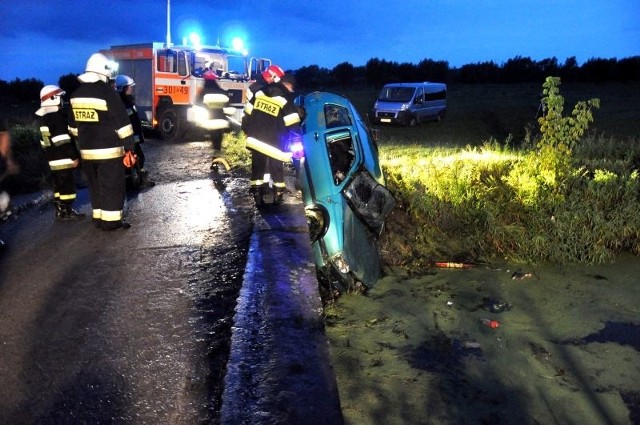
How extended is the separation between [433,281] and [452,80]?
59.5 meters

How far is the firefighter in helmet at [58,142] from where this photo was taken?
538 centimetres

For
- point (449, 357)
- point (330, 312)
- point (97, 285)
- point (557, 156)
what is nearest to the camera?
point (97, 285)

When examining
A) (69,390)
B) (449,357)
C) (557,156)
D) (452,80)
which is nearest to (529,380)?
(449,357)

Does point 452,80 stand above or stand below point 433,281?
above

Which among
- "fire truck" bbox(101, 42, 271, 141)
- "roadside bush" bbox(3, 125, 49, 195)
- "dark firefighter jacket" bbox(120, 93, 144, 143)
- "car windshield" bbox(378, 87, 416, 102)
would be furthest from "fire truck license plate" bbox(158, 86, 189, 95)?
"car windshield" bbox(378, 87, 416, 102)

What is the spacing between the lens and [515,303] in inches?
226

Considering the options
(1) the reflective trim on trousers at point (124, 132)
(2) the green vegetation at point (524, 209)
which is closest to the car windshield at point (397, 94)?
(2) the green vegetation at point (524, 209)

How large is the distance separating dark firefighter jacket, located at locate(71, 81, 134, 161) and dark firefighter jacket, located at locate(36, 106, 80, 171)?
0.65 m

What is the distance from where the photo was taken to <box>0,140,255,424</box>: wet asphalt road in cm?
255

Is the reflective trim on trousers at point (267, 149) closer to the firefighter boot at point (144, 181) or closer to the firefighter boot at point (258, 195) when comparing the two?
the firefighter boot at point (258, 195)

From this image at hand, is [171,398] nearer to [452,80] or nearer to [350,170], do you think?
[350,170]

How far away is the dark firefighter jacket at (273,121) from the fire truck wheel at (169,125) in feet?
24.5

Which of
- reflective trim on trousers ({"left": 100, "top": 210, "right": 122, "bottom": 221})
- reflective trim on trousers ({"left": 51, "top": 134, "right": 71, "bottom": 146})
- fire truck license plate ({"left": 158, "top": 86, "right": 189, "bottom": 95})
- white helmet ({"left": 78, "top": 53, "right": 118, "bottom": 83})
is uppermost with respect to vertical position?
white helmet ({"left": 78, "top": 53, "right": 118, "bottom": 83})

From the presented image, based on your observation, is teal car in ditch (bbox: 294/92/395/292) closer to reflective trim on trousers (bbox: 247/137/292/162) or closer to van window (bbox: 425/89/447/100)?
reflective trim on trousers (bbox: 247/137/292/162)
